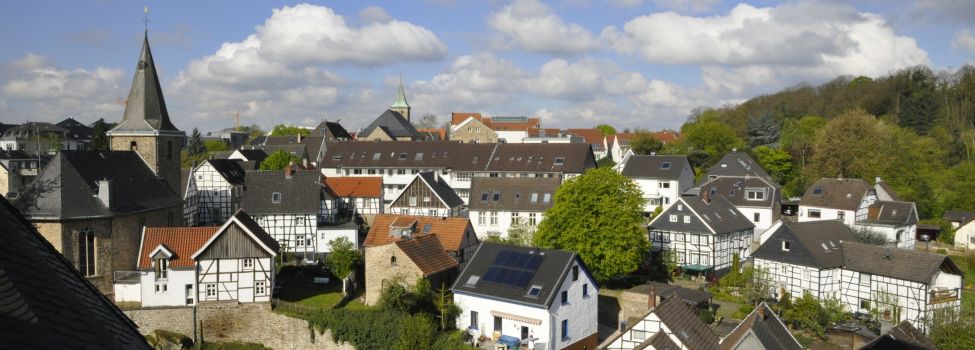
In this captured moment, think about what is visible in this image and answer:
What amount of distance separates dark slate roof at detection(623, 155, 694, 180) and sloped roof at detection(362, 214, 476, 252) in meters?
23.8

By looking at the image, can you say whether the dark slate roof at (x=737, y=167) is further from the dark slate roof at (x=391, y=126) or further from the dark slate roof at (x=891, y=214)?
the dark slate roof at (x=391, y=126)

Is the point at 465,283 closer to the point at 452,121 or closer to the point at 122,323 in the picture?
the point at 122,323

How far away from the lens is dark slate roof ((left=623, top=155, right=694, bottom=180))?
5456cm

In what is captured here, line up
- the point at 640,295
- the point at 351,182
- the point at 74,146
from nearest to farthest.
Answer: the point at 640,295 → the point at 351,182 → the point at 74,146

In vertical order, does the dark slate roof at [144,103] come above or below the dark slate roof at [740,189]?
above

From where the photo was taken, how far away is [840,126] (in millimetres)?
58969

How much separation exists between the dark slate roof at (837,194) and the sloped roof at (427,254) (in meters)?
31.4

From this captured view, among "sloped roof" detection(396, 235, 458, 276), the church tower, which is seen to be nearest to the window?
the church tower

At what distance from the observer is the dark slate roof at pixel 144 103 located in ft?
132

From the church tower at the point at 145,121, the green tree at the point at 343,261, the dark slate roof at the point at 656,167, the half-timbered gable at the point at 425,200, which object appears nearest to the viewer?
the green tree at the point at 343,261

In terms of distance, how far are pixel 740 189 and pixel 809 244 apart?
1425 centimetres

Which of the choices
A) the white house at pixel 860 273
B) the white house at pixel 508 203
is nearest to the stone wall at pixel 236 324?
the white house at pixel 508 203

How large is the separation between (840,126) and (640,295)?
35931mm

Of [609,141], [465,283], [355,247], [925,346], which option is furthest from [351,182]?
[609,141]
